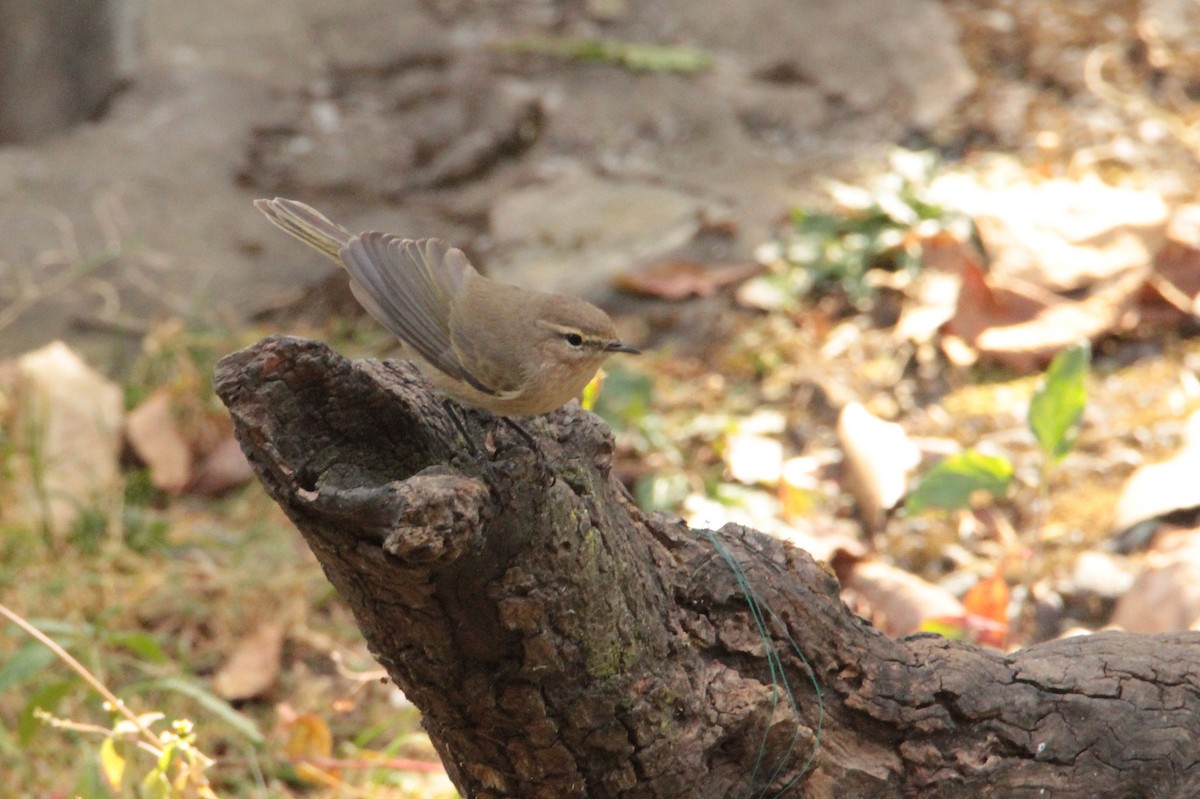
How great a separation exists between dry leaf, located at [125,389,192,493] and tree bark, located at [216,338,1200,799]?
2691 mm

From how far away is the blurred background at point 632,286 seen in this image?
4215 mm

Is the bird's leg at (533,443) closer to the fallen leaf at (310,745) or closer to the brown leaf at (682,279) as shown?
the fallen leaf at (310,745)

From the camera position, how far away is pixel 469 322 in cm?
326

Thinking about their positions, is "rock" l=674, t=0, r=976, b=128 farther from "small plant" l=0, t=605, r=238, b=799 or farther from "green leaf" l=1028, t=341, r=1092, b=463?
"small plant" l=0, t=605, r=238, b=799

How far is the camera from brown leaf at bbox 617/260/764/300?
234 inches

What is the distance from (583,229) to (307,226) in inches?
128

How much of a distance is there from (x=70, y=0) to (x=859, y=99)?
4.19 meters

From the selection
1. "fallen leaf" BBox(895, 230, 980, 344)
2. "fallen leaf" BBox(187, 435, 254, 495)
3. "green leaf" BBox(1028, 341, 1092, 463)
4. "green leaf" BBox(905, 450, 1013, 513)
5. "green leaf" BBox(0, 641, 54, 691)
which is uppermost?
"green leaf" BBox(1028, 341, 1092, 463)

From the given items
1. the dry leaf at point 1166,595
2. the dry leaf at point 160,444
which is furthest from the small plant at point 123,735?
the dry leaf at point 1166,595

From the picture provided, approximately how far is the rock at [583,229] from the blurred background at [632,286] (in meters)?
0.02

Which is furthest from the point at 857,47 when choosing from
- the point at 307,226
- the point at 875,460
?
the point at 307,226

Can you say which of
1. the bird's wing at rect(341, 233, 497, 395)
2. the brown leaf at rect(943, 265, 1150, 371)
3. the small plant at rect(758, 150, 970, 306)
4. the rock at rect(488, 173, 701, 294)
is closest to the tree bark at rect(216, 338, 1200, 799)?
the bird's wing at rect(341, 233, 497, 395)

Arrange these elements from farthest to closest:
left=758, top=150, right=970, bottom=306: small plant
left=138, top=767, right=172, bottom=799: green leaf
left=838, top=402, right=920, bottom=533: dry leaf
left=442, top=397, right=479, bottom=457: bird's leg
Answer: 1. left=758, top=150, right=970, bottom=306: small plant
2. left=838, top=402, right=920, bottom=533: dry leaf
3. left=138, top=767, right=172, bottom=799: green leaf
4. left=442, top=397, right=479, bottom=457: bird's leg

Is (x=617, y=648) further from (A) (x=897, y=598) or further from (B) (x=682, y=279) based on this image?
(B) (x=682, y=279)
